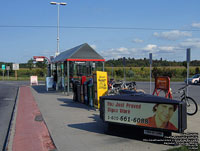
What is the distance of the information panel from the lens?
5566mm

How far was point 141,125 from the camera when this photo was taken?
19.8 feet

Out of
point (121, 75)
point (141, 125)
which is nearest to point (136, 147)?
point (141, 125)

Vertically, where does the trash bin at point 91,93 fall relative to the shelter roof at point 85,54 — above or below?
below

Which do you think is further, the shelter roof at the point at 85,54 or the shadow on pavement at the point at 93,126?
the shelter roof at the point at 85,54

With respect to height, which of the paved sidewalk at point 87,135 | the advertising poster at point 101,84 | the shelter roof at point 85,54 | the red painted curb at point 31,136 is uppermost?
the shelter roof at point 85,54

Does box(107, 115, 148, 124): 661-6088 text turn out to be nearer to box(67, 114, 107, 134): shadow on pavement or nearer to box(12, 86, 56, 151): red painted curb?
box(67, 114, 107, 134): shadow on pavement

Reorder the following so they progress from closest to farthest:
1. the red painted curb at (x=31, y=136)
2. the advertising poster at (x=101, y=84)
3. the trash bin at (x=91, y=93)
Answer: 1. the red painted curb at (x=31, y=136)
2. the advertising poster at (x=101, y=84)
3. the trash bin at (x=91, y=93)

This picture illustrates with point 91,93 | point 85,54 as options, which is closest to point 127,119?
point 91,93

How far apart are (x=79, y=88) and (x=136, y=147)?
7530mm

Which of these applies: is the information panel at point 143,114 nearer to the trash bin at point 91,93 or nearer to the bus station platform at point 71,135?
the bus station platform at point 71,135

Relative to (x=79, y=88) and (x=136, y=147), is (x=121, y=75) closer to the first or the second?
(x=79, y=88)

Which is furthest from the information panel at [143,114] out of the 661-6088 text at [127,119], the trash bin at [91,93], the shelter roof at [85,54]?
the shelter roof at [85,54]

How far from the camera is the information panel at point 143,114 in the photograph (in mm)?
5566

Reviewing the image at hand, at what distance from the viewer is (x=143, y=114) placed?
19.7ft
